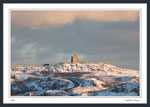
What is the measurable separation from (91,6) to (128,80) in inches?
150

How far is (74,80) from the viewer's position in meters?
15.3

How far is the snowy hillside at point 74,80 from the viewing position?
48.0ft

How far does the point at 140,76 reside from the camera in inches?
550

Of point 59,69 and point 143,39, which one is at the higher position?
point 143,39

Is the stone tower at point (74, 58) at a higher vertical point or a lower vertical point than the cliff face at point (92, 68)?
higher

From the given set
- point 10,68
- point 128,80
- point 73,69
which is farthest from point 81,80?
point 10,68

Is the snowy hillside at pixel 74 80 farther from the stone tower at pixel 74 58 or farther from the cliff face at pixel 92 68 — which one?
the stone tower at pixel 74 58

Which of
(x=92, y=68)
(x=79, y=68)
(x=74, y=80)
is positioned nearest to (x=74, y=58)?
(x=79, y=68)

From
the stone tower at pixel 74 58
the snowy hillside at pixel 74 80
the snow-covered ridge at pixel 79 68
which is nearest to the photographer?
the snowy hillside at pixel 74 80

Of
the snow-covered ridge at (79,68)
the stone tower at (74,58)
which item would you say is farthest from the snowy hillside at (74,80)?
the stone tower at (74,58)

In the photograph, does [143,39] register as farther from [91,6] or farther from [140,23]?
[91,6]

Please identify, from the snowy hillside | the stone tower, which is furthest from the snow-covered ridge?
the stone tower

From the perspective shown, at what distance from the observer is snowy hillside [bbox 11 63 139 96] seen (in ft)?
48.0

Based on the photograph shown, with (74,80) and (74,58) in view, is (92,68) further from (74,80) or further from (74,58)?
(74,80)
